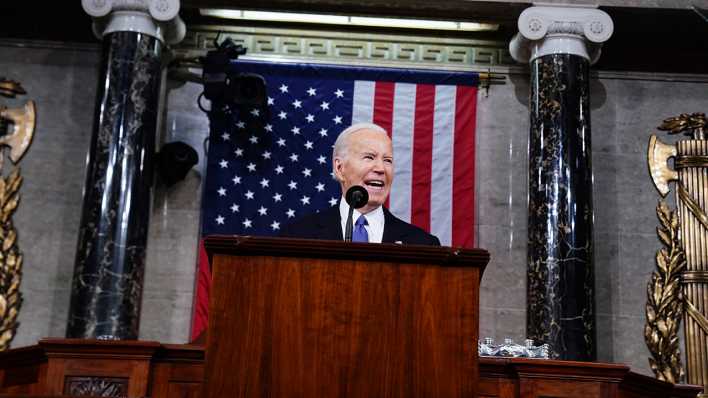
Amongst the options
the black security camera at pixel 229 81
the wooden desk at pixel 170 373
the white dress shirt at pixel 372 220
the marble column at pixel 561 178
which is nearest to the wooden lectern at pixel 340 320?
the wooden desk at pixel 170 373

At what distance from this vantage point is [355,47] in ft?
33.1

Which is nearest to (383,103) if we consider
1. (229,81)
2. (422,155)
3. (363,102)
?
(363,102)

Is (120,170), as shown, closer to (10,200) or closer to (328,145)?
(10,200)

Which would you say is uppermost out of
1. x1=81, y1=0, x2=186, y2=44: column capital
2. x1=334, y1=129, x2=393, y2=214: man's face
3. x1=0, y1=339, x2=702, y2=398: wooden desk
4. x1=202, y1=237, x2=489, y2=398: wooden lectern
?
x1=81, y1=0, x2=186, y2=44: column capital

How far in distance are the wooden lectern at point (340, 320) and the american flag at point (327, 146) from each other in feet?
18.5

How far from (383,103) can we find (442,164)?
837 millimetres

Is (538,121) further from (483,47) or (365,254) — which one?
(365,254)

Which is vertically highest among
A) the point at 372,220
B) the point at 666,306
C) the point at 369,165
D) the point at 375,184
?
the point at 369,165

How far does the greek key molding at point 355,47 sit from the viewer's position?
395 inches

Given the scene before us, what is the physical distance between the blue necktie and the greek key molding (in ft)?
13.4

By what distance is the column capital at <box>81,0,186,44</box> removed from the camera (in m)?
8.92

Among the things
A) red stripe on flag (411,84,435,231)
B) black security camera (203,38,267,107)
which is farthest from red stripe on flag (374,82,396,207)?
black security camera (203,38,267,107)

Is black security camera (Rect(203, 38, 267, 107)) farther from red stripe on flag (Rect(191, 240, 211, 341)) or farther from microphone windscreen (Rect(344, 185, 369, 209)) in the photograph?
microphone windscreen (Rect(344, 185, 369, 209))

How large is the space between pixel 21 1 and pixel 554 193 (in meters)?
5.47
